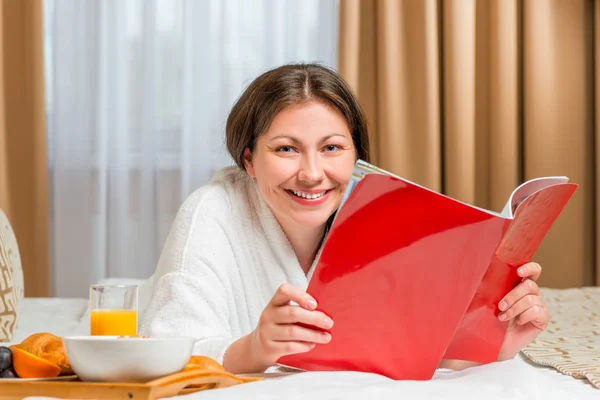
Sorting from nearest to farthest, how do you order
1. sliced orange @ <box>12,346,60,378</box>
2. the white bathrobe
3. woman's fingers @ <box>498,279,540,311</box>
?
sliced orange @ <box>12,346,60,378</box> → woman's fingers @ <box>498,279,540,311</box> → the white bathrobe

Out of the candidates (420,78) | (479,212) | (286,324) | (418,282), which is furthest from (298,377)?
(420,78)

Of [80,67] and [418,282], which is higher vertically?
[80,67]

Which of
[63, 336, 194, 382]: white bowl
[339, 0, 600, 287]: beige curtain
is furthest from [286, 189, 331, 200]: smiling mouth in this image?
[339, 0, 600, 287]: beige curtain

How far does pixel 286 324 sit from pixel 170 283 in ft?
1.13

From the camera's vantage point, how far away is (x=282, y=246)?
142 cm

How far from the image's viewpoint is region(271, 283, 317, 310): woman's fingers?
94cm

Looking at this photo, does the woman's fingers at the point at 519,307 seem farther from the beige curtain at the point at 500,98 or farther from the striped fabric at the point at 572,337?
the beige curtain at the point at 500,98

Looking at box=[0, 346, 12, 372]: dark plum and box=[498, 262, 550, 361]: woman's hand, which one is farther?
box=[498, 262, 550, 361]: woman's hand

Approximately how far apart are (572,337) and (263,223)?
0.63 meters

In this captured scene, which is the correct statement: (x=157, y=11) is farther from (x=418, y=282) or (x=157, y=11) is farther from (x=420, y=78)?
(x=418, y=282)

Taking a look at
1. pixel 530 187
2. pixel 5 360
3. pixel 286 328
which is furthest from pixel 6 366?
pixel 530 187

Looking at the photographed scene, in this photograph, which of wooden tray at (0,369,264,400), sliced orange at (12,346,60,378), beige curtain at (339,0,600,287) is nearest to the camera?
wooden tray at (0,369,264,400)

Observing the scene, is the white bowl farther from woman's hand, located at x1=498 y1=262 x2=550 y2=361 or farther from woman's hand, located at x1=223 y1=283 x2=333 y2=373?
woman's hand, located at x1=498 y1=262 x2=550 y2=361

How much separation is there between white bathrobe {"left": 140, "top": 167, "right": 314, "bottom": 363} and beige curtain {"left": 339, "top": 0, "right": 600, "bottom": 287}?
1.62 meters
